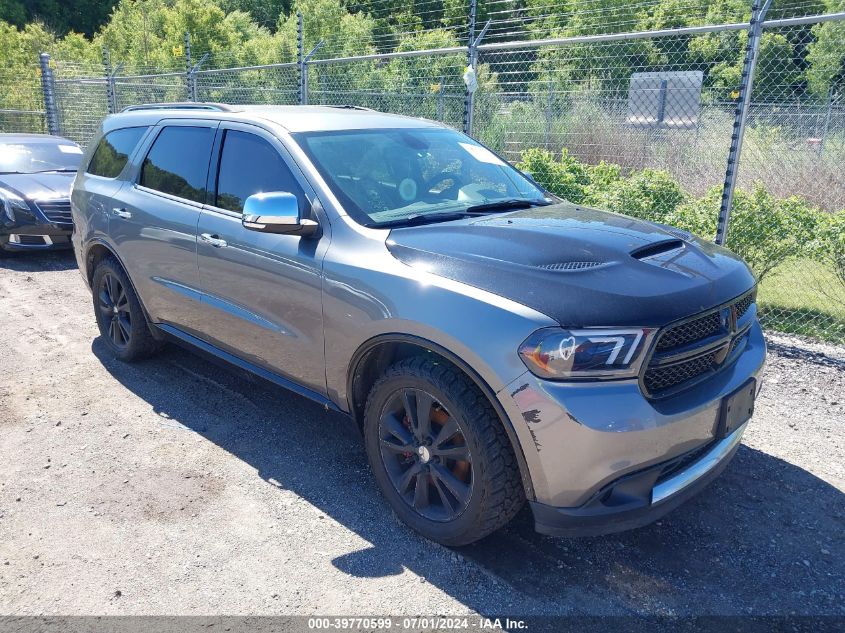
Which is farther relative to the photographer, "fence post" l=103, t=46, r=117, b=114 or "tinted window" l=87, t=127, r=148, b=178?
"fence post" l=103, t=46, r=117, b=114

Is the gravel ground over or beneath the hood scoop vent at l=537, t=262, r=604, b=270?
beneath

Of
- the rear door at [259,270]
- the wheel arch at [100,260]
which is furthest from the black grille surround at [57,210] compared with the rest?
the rear door at [259,270]

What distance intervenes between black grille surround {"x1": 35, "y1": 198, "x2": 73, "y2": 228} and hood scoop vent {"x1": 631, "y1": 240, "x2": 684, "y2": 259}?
7597 mm

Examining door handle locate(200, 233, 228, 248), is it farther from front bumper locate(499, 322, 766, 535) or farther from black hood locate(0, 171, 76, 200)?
black hood locate(0, 171, 76, 200)

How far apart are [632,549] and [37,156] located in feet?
31.9

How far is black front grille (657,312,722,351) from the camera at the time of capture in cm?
270

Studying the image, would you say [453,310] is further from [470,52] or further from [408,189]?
[470,52]

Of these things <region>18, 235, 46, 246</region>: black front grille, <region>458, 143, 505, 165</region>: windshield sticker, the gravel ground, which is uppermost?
<region>458, 143, 505, 165</region>: windshield sticker

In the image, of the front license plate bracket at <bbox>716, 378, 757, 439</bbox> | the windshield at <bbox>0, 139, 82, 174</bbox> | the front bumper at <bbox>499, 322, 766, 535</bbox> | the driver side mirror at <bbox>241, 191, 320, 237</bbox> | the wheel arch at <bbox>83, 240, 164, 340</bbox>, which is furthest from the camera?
the windshield at <bbox>0, 139, 82, 174</bbox>

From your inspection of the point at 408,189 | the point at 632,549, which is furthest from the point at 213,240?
the point at 632,549

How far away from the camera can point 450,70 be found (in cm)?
1905

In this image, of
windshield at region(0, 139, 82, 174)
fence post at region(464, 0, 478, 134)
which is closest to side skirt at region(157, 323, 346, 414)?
fence post at region(464, 0, 478, 134)

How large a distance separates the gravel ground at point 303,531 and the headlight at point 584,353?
96 centimetres

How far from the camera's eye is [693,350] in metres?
2.78
